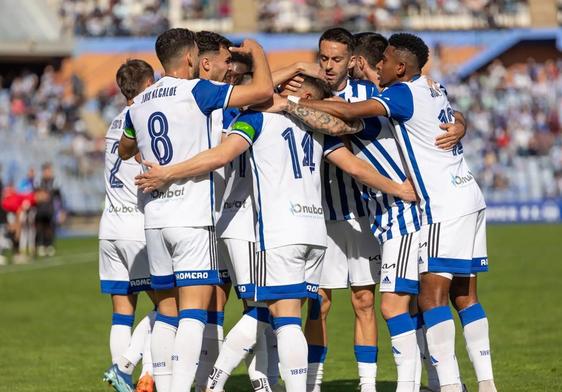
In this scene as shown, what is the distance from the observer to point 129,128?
9094 millimetres

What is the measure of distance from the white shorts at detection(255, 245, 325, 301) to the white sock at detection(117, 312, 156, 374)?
6.30ft

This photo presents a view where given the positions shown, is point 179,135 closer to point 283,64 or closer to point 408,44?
point 408,44

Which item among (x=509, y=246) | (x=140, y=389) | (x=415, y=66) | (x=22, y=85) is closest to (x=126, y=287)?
(x=140, y=389)

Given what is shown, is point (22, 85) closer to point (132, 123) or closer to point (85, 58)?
point (85, 58)

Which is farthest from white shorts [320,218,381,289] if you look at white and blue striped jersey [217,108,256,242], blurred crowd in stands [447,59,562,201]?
blurred crowd in stands [447,59,562,201]

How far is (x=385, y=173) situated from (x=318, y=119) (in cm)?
98

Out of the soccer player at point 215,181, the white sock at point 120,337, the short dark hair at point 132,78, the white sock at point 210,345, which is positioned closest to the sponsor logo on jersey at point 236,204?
the soccer player at point 215,181

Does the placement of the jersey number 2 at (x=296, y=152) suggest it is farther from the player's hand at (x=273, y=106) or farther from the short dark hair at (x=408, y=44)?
the short dark hair at (x=408, y=44)

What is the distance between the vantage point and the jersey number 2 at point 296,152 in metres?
8.69

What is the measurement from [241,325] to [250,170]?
123cm

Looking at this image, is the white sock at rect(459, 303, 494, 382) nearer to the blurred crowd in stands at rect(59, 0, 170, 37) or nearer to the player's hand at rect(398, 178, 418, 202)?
the player's hand at rect(398, 178, 418, 202)

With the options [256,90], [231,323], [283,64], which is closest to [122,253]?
[256,90]

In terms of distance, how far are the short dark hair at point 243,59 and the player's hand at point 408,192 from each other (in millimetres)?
1537

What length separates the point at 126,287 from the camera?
10531mm
